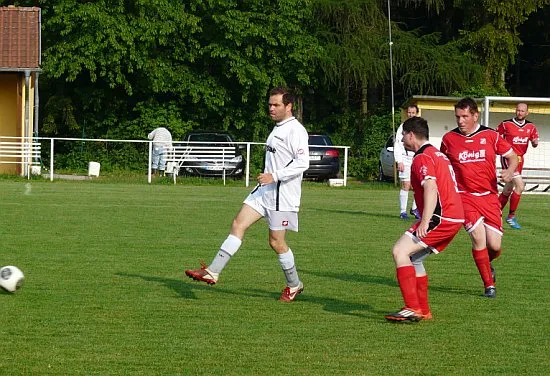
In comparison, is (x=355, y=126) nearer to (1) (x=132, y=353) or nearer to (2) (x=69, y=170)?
(2) (x=69, y=170)

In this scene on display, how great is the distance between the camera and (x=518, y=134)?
1816 cm

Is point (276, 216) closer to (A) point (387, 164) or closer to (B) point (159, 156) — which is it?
(B) point (159, 156)

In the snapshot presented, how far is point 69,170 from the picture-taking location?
33.6 m

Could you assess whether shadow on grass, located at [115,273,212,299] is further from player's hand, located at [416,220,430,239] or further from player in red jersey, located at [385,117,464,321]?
player's hand, located at [416,220,430,239]

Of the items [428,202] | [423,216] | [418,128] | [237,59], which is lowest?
[423,216]

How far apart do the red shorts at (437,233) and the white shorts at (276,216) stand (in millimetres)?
1219

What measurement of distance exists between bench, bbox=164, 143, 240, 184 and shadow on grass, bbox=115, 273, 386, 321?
64.3ft

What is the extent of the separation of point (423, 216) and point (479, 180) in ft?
7.28

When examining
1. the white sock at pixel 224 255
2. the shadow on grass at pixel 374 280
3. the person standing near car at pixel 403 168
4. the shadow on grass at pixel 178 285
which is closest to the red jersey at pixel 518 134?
the person standing near car at pixel 403 168

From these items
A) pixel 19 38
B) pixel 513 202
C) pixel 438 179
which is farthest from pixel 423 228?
pixel 19 38

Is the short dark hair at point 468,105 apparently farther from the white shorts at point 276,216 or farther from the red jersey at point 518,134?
the red jersey at point 518,134

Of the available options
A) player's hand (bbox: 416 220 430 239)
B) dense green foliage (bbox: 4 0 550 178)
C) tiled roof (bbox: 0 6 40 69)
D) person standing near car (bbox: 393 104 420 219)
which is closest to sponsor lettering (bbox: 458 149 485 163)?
player's hand (bbox: 416 220 430 239)

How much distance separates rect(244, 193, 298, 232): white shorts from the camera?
373 inches

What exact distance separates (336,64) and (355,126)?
4.19m
